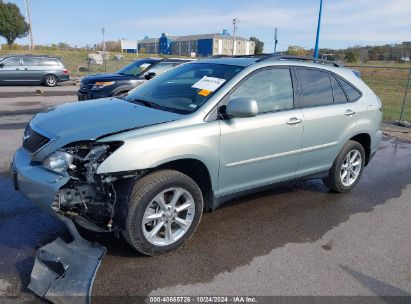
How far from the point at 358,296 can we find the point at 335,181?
2252mm

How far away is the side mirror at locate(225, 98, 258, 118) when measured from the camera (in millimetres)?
3463

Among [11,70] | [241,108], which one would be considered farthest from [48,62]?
[241,108]

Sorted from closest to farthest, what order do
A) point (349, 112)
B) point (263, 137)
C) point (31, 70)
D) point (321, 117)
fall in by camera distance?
point (263, 137) < point (321, 117) < point (349, 112) < point (31, 70)

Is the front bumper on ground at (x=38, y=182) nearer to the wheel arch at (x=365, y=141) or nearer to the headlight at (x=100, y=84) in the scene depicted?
the wheel arch at (x=365, y=141)

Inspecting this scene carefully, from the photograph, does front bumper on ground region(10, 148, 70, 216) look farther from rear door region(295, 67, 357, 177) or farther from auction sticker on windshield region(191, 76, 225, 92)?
rear door region(295, 67, 357, 177)

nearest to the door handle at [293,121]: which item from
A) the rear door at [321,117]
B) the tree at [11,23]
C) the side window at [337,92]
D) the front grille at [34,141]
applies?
the rear door at [321,117]

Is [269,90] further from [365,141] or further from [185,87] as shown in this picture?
[365,141]

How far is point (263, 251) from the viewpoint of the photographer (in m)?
3.58

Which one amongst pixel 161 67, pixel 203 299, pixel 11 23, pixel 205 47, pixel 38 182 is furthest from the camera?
pixel 205 47

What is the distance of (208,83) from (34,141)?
5.89ft

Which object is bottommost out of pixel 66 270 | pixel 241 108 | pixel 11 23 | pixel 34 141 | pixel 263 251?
pixel 263 251

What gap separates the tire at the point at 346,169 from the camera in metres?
4.91

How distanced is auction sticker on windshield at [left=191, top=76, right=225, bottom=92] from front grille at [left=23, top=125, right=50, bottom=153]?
5.30 feet

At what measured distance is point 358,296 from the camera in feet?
9.68
